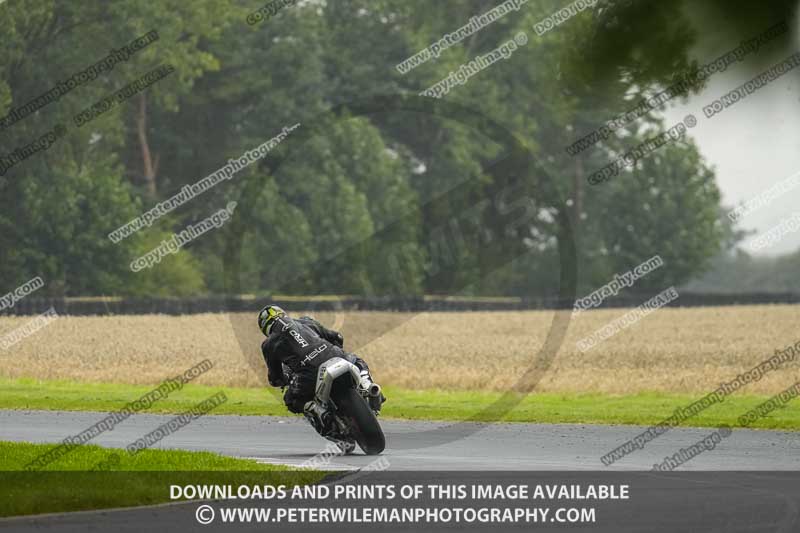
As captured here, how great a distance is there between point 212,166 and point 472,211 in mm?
17235

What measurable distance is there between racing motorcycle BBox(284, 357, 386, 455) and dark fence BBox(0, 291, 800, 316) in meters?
33.0

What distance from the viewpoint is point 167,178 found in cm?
→ 9494

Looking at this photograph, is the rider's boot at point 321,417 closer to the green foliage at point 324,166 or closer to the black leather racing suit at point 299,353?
the black leather racing suit at point 299,353

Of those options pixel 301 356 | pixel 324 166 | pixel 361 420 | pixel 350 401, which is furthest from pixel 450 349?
pixel 324 166

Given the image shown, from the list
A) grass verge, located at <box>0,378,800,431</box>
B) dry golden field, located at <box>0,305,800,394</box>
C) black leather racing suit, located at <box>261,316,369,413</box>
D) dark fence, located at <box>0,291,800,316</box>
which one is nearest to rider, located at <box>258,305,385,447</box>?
black leather racing suit, located at <box>261,316,369,413</box>

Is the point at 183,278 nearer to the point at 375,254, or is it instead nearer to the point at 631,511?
the point at 375,254

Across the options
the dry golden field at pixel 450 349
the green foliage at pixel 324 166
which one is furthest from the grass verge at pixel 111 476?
the green foliage at pixel 324 166

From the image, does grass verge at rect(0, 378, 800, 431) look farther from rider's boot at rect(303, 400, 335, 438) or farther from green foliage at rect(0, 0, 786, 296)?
green foliage at rect(0, 0, 786, 296)

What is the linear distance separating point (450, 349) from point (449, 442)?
24497mm

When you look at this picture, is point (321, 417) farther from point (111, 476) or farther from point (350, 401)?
point (111, 476)

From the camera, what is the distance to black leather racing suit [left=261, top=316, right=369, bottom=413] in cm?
1864

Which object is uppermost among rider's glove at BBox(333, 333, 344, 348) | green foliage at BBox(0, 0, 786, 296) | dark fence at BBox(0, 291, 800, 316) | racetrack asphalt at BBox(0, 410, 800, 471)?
green foliage at BBox(0, 0, 786, 296)

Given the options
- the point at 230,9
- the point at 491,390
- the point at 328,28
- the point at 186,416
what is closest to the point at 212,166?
the point at 230,9

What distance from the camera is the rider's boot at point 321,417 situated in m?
18.6
